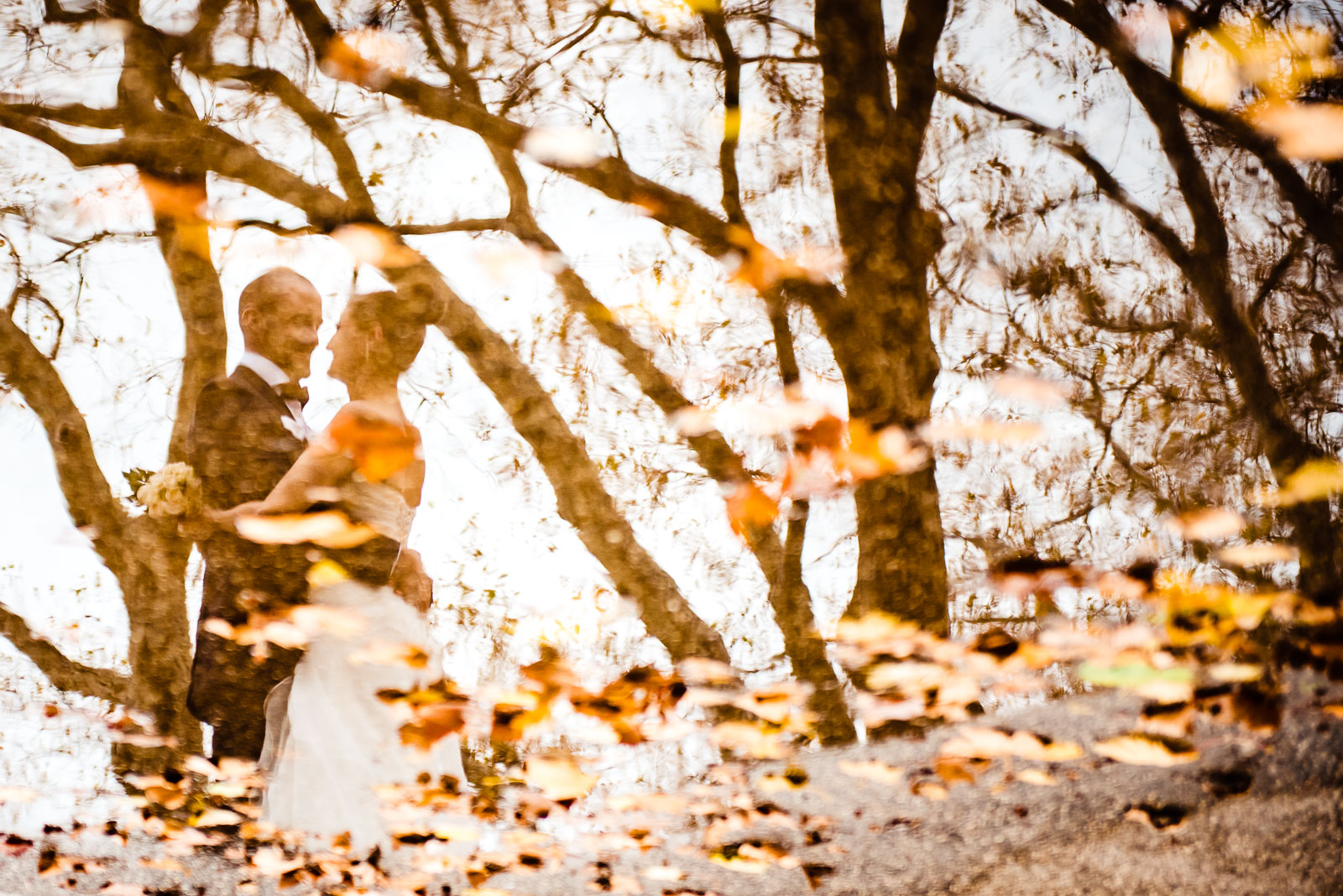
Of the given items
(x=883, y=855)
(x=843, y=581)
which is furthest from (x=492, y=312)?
(x=883, y=855)

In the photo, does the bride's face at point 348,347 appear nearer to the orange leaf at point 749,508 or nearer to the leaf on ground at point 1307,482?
the orange leaf at point 749,508

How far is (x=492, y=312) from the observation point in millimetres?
1879

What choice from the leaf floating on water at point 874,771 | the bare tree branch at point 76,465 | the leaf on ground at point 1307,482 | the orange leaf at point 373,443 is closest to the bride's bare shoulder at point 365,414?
the orange leaf at point 373,443

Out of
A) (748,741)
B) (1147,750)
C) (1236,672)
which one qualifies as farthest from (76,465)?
(1236,672)

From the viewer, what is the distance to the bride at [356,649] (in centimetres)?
166

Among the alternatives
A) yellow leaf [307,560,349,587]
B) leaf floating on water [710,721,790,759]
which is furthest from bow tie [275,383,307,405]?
leaf floating on water [710,721,790,759]

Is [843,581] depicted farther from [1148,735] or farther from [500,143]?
[500,143]

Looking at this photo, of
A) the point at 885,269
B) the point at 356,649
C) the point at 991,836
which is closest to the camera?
the point at 991,836

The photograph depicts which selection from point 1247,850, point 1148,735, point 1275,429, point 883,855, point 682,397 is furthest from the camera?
point 1275,429

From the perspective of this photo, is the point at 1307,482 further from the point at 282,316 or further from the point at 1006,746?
the point at 282,316

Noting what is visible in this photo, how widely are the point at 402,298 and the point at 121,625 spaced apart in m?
1.08

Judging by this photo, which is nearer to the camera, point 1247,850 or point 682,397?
point 1247,850

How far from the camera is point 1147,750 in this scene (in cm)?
170

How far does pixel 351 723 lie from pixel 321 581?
13.4 inches
